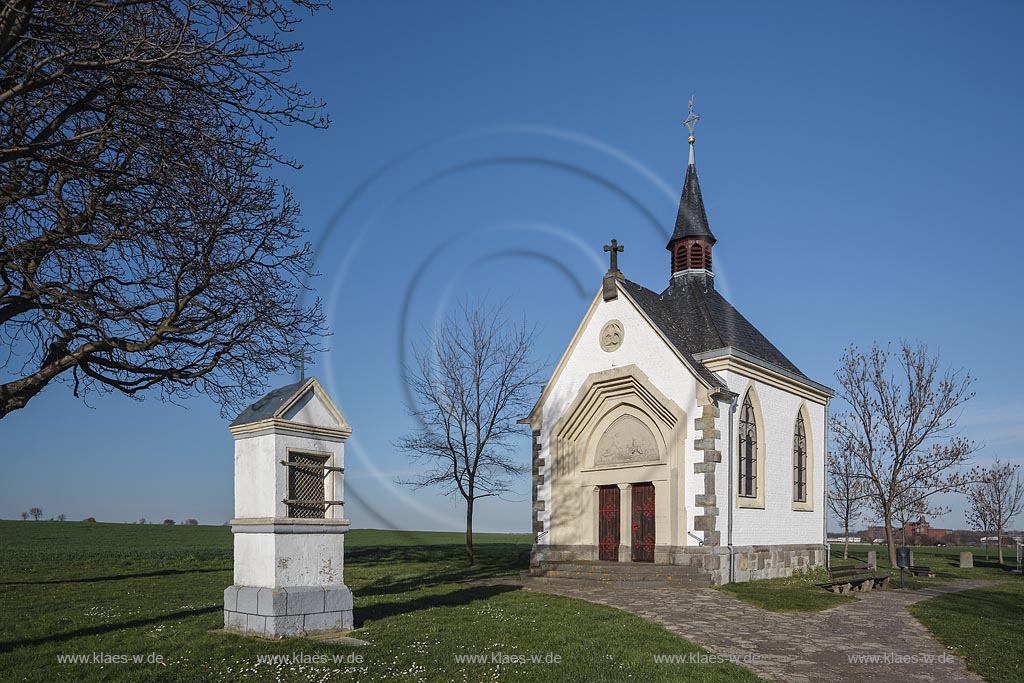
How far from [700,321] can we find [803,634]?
44.6ft

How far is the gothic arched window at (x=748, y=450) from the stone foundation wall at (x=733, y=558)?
1866mm

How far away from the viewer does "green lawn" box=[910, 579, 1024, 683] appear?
1091 cm

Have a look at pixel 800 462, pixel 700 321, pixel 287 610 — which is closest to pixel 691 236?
pixel 700 321

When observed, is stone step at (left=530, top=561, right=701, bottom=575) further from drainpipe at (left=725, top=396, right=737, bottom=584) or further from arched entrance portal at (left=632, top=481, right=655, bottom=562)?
drainpipe at (left=725, top=396, right=737, bottom=584)

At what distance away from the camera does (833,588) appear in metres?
21.4

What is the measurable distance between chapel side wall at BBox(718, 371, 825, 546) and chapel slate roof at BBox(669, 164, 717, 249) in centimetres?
700

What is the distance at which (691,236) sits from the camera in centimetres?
2853

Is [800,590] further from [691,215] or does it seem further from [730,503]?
[691,215]

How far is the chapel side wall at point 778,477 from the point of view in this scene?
22.5 metres

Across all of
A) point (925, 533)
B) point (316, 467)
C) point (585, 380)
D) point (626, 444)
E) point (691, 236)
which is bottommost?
point (925, 533)

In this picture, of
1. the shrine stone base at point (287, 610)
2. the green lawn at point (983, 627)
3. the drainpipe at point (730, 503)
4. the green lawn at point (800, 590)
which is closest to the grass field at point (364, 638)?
the shrine stone base at point (287, 610)

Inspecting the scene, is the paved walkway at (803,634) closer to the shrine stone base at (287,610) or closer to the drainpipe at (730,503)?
the drainpipe at (730,503)

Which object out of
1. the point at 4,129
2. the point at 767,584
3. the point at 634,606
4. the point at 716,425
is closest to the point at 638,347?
the point at 716,425
